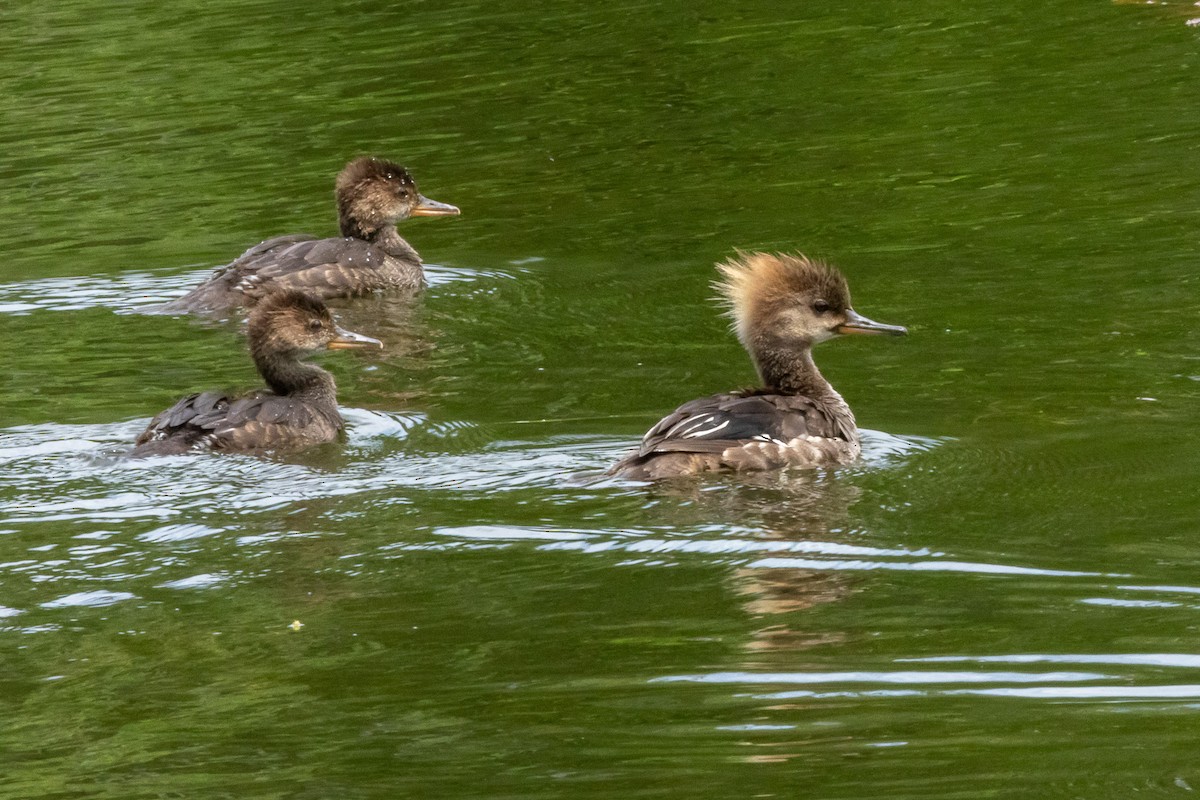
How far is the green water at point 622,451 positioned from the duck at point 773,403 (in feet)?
0.84

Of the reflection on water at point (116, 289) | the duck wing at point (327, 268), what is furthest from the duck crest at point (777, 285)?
the duck wing at point (327, 268)

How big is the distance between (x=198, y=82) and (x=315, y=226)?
572 cm

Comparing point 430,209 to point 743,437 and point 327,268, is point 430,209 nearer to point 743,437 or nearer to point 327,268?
point 327,268

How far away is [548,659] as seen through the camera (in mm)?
6684

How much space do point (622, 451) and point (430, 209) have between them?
18.3 feet

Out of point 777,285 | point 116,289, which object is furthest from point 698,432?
point 116,289

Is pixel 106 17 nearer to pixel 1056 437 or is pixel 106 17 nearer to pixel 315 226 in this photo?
pixel 315 226

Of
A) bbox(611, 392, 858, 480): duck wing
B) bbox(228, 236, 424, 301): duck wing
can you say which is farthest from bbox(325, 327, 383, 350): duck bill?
bbox(611, 392, 858, 480): duck wing

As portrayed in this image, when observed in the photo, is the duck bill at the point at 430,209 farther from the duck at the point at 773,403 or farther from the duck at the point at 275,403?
the duck at the point at 773,403

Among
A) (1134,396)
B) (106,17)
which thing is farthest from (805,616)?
(106,17)

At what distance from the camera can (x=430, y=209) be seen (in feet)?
47.1

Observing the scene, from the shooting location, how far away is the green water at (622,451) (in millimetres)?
6016

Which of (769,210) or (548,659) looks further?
(769,210)

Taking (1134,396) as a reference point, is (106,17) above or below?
above
